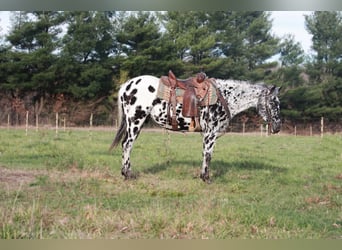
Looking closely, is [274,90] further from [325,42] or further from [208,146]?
[208,146]

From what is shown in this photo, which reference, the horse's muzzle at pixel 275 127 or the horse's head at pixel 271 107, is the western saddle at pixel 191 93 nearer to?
the horse's head at pixel 271 107

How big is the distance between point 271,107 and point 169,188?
1.23m

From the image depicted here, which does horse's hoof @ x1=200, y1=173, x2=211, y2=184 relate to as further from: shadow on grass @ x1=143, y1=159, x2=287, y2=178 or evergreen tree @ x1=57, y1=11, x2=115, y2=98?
evergreen tree @ x1=57, y1=11, x2=115, y2=98

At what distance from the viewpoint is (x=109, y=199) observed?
393 centimetres

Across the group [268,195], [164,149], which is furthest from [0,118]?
[268,195]

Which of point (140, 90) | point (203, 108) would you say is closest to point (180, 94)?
point (203, 108)

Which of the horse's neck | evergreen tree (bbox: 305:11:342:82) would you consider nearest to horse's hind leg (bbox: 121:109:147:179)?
the horse's neck

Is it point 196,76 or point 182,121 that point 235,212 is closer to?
point 182,121

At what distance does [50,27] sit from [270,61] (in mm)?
2106

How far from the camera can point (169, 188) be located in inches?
162

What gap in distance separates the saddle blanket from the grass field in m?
0.34

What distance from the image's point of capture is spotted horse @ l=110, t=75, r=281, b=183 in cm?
432

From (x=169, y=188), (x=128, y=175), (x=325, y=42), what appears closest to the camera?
(x=169, y=188)

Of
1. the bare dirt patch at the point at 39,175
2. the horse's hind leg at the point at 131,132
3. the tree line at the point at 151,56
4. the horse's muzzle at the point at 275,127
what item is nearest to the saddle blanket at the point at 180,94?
the tree line at the point at 151,56
